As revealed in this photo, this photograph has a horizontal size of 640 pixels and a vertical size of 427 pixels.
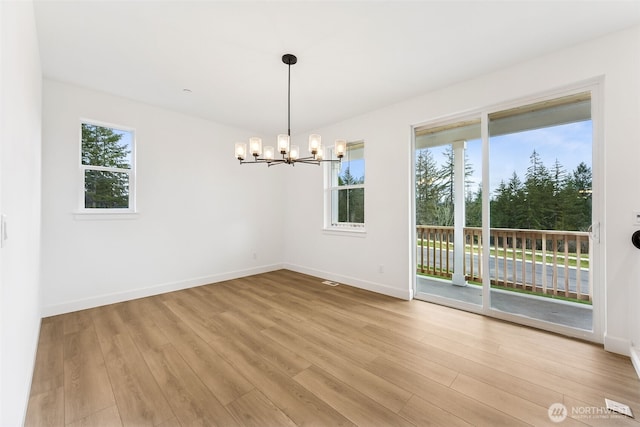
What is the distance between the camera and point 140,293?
11.9 ft

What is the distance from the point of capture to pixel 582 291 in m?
2.56

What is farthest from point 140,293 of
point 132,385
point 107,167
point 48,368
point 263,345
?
point 263,345

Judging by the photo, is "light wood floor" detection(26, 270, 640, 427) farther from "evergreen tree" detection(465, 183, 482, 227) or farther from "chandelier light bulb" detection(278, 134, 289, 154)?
"chandelier light bulb" detection(278, 134, 289, 154)

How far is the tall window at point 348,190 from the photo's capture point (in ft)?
14.2

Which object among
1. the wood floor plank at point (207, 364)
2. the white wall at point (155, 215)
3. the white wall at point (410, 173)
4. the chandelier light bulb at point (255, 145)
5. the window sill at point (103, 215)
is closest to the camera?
the wood floor plank at point (207, 364)

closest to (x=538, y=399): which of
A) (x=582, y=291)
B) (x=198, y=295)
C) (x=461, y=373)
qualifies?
(x=461, y=373)

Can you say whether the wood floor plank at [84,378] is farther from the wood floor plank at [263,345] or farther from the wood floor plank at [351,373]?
the wood floor plank at [351,373]

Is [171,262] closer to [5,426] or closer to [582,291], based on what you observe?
[5,426]

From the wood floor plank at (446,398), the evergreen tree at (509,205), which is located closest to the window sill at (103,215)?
the wood floor plank at (446,398)

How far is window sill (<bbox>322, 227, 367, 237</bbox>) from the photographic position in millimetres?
4160

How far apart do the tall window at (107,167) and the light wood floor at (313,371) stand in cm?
140

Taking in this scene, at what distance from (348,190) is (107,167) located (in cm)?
352

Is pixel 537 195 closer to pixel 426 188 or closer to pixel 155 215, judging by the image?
pixel 426 188

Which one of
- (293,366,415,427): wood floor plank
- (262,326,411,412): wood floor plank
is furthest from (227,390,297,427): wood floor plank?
(262,326,411,412): wood floor plank
